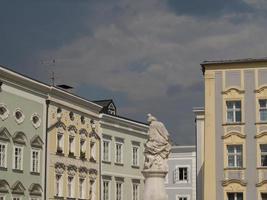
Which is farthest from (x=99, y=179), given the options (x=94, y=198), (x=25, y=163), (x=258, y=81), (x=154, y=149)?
(x=154, y=149)

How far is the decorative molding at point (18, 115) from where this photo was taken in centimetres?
4697

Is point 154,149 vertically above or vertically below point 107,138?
below

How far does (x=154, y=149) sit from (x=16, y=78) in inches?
884

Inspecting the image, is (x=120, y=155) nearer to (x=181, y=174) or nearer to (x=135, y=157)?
(x=135, y=157)

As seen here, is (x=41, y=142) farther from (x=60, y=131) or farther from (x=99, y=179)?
(x=99, y=179)

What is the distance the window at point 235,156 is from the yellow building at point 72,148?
1313 centimetres

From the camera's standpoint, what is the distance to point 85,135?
56.9 metres

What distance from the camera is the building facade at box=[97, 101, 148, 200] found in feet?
197

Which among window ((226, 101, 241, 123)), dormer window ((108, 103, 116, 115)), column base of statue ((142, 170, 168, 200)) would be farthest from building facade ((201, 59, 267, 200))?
column base of statue ((142, 170, 168, 200))

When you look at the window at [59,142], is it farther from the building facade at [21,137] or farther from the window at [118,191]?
the window at [118,191]

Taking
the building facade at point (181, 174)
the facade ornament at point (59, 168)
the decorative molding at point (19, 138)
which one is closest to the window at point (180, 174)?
the building facade at point (181, 174)

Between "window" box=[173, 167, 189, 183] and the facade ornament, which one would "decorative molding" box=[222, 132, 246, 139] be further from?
"window" box=[173, 167, 189, 183]

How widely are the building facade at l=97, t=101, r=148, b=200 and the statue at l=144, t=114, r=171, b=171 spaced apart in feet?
109

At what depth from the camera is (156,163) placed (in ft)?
86.2
